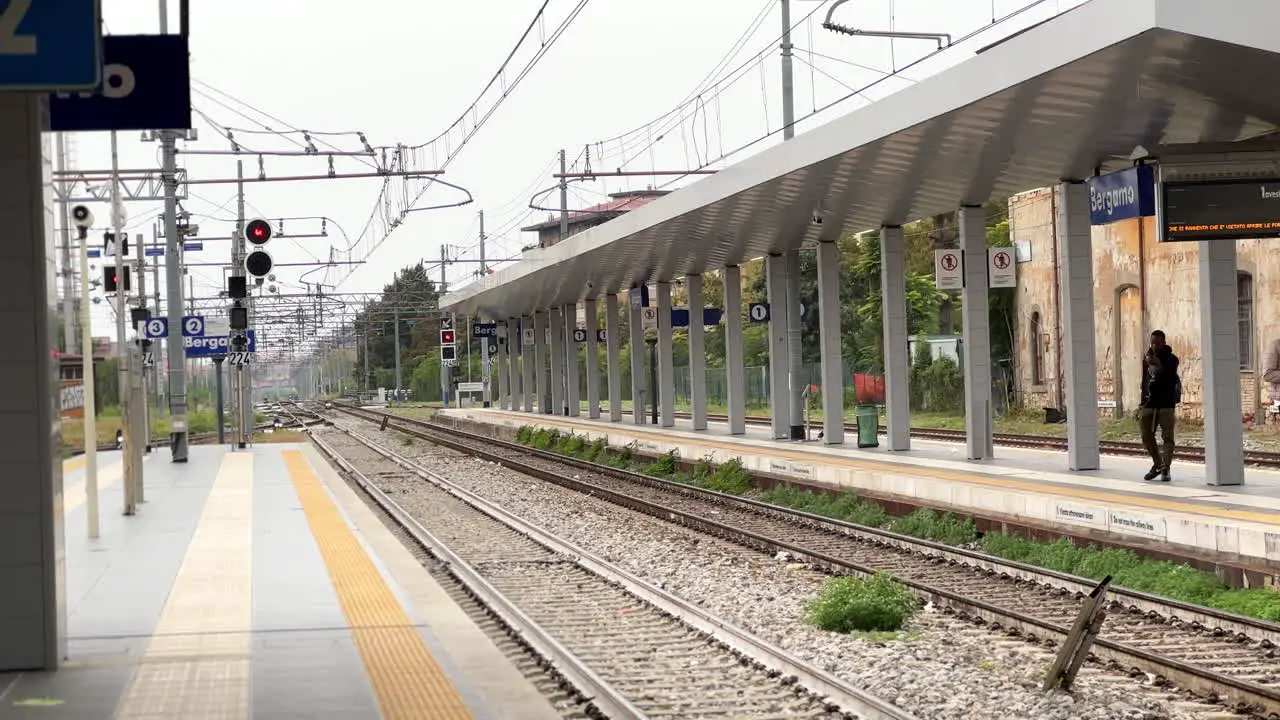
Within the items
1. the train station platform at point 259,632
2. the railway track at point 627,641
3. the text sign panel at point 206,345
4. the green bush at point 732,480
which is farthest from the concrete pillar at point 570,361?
the railway track at point 627,641

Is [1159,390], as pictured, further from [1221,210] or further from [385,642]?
[385,642]

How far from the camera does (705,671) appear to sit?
923 cm

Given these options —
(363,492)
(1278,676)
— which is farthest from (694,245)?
(1278,676)

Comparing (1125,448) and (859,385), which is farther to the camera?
(859,385)

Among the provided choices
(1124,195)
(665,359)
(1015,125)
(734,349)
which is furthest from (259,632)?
(665,359)

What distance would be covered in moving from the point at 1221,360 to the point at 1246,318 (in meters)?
14.9

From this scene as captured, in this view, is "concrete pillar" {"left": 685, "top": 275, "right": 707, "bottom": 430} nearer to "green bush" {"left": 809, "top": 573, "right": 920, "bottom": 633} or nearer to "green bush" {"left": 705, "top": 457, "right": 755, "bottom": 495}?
"green bush" {"left": 705, "top": 457, "right": 755, "bottom": 495}

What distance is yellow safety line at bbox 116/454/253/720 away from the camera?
757 cm

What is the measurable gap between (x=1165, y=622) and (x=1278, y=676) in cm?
197

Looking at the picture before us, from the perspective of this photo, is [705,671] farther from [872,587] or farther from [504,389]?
[504,389]

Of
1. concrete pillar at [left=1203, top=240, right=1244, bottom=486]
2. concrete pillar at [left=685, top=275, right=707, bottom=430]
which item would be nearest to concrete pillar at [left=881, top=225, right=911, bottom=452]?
concrete pillar at [left=1203, top=240, right=1244, bottom=486]

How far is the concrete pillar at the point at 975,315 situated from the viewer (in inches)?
861

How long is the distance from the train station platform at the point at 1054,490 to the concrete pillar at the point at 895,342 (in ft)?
1.70

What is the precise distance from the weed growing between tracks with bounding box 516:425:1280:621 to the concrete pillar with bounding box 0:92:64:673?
26.8 ft
